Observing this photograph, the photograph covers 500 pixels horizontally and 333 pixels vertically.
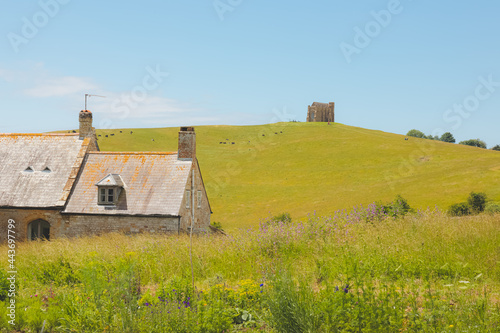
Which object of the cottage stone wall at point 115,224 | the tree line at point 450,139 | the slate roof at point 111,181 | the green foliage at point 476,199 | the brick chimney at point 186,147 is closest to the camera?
the cottage stone wall at point 115,224

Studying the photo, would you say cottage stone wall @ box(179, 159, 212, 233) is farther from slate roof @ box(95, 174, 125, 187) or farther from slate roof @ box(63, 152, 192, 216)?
slate roof @ box(95, 174, 125, 187)

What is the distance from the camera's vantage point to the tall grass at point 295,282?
6.62 meters

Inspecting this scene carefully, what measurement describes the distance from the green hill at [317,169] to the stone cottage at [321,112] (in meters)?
23.3

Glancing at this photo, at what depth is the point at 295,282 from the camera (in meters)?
8.05

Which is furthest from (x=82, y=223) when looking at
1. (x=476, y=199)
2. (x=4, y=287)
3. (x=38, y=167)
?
(x=476, y=199)

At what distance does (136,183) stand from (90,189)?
115 inches

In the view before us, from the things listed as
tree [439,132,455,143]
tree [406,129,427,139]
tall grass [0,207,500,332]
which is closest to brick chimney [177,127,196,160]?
tall grass [0,207,500,332]

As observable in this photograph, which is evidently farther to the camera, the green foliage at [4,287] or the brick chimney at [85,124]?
the brick chimney at [85,124]

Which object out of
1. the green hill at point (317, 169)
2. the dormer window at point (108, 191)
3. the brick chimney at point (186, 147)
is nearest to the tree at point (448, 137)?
the green hill at point (317, 169)

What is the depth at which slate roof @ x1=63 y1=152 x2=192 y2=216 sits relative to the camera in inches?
1040

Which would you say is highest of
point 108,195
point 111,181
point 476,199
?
point 111,181

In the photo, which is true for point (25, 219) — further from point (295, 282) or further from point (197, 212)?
point (295, 282)

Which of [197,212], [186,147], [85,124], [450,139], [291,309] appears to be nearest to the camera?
[291,309]

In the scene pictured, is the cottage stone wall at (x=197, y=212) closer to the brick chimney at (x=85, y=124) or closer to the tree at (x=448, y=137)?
the brick chimney at (x=85, y=124)
